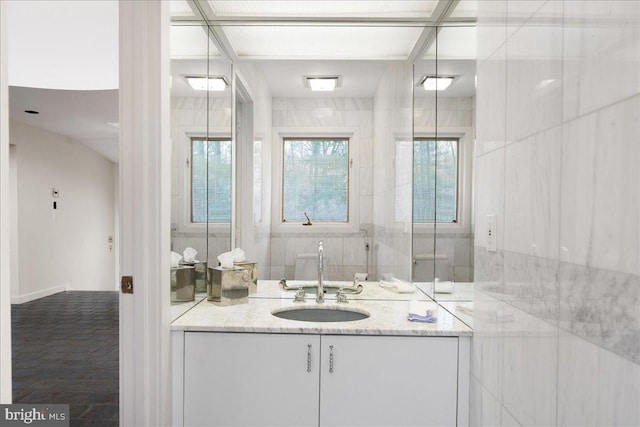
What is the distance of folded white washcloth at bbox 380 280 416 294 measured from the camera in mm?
1956

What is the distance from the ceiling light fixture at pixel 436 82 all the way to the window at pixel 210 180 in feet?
3.30

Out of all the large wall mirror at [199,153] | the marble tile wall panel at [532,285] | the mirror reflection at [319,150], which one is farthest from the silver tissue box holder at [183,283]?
the marble tile wall panel at [532,285]

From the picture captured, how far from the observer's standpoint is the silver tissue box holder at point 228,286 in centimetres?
175

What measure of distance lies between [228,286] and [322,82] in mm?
1062

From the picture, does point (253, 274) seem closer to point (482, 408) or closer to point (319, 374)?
point (319, 374)

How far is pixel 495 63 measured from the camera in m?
1.19

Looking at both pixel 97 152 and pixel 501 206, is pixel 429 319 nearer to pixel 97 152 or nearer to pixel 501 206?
pixel 501 206

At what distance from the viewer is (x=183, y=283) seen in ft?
5.51

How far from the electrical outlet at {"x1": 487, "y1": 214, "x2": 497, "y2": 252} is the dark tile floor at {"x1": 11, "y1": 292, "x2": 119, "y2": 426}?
219cm

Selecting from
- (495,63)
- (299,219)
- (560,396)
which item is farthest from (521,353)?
(299,219)

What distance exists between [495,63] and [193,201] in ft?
4.28

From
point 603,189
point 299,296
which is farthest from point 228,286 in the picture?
point 603,189

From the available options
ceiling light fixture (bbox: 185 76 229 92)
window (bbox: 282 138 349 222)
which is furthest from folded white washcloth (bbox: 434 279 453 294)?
ceiling light fixture (bbox: 185 76 229 92)

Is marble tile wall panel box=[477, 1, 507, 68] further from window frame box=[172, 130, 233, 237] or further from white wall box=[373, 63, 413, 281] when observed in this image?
window frame box=[172, 130, 233, 237]
